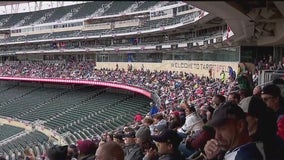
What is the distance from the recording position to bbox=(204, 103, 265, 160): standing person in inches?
109

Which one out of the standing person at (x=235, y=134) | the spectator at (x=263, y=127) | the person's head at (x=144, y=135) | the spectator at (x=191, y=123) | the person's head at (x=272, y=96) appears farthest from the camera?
the spectator at (x=191, y=123)

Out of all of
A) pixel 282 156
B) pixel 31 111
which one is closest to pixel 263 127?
pixel 282 156

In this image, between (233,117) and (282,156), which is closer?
(233,117)

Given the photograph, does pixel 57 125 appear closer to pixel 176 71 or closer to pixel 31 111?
pixel 31 111

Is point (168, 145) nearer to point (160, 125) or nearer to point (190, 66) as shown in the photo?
point (160, 125)

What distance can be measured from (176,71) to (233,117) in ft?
107

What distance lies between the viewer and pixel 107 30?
46.5m

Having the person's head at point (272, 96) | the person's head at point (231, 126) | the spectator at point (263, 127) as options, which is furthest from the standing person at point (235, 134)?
the person's head at point (272, 96)

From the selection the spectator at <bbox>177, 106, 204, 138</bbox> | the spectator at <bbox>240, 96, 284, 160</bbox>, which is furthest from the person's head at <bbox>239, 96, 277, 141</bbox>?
the spectator at <bbox>177, 106, 204, 138</bbox>

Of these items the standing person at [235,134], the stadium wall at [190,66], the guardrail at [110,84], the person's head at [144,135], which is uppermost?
the standing person at [235,134]

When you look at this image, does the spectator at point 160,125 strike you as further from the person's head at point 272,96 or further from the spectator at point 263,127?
the spectator at point 263,127

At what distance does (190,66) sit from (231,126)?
100 feet

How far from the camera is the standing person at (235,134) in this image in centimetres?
278

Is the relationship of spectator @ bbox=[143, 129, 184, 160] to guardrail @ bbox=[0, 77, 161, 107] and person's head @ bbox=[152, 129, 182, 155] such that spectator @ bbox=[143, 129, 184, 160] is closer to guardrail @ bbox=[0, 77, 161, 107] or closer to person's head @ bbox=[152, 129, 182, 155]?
person's head @ bbox=[152, 129, 182, 155]
